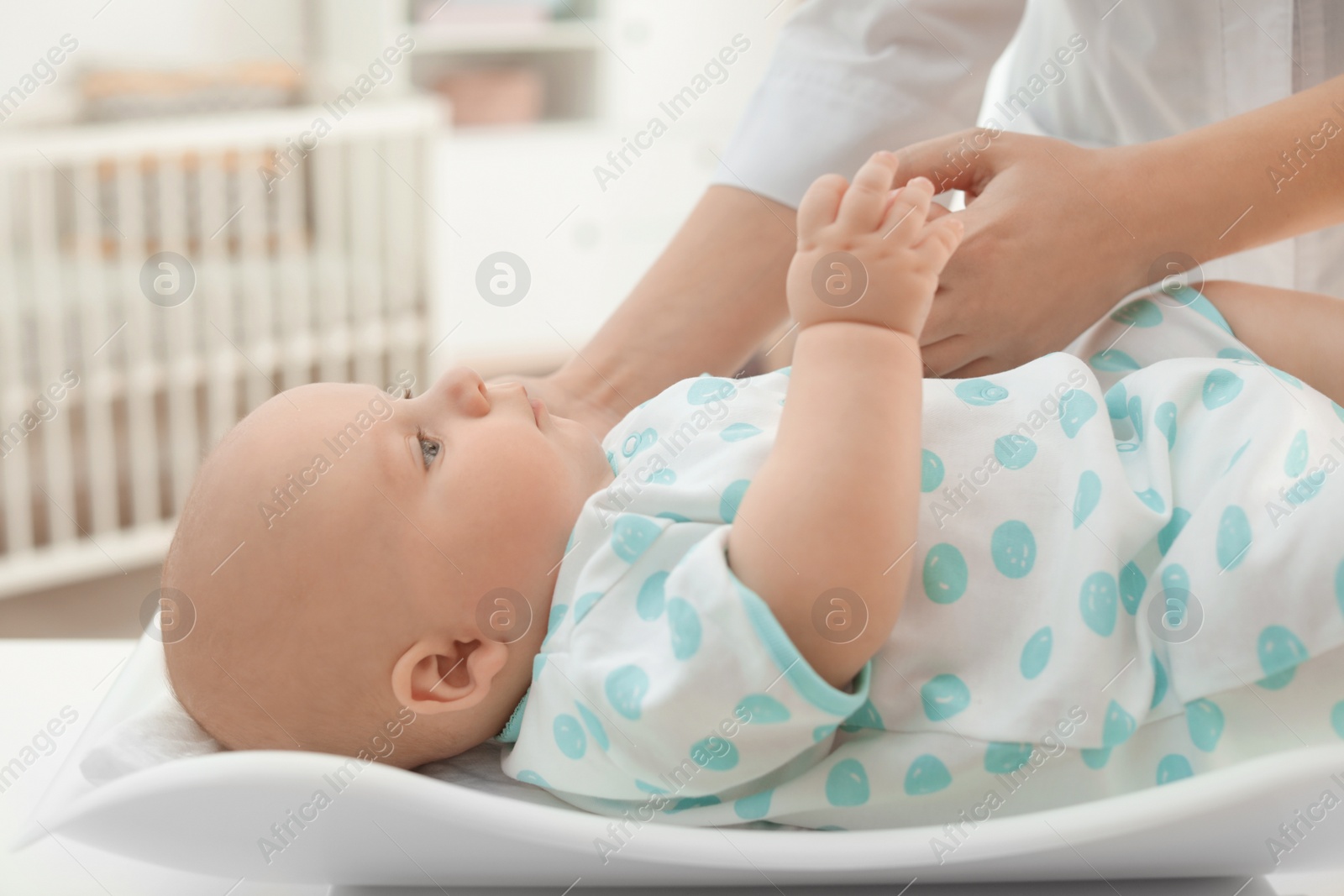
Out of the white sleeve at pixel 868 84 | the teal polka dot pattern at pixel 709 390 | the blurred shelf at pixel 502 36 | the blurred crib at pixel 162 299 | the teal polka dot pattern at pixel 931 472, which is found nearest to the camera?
the teal polka dot pattern at pixel 931 472

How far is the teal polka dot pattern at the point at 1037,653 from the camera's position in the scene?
57 centimetres

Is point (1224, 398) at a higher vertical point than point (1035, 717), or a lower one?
higher

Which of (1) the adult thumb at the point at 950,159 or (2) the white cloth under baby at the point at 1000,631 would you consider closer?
(2) the white cloth under baby at the point at 1000,631

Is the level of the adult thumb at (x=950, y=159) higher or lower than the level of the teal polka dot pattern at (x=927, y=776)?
higher

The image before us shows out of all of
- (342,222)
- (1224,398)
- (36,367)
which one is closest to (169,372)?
(36,367)

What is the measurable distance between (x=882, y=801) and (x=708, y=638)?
0.41ft

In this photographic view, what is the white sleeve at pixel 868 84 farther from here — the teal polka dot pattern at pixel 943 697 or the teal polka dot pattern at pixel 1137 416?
the teal polka dot pattern at pixel 943 697

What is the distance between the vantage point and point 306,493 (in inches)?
25.5

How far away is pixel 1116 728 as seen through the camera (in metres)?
0.55

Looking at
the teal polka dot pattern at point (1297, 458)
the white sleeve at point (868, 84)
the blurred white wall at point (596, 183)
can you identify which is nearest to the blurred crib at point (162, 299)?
the blurred white wall at point (596, 183)

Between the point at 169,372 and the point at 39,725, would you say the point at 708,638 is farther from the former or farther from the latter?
the point at 169,372

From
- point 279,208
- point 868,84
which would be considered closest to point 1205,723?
point 868,84

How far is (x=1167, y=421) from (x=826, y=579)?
0.80 ft

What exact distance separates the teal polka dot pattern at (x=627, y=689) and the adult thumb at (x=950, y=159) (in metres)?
0.40
